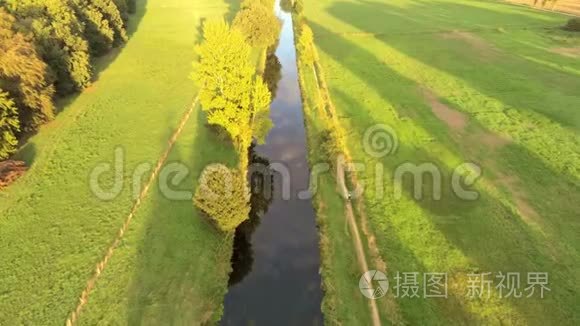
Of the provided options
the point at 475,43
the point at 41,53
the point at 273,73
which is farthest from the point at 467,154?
the point at 41,53

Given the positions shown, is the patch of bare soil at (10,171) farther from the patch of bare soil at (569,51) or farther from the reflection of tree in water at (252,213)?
the patch of bare soil at (569,51)

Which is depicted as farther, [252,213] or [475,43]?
[475,43]

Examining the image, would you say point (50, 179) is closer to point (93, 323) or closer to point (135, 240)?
point (135, 240)

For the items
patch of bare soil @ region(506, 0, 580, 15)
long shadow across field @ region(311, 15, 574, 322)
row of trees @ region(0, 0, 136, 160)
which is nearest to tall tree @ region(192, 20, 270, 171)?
long shadow across field @ region(311, 15, 574, 322)

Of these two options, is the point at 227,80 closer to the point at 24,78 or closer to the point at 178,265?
the point at 178,265

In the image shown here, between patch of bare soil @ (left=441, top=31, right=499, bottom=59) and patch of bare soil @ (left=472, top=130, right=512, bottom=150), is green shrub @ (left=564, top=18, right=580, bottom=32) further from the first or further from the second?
patch of bare soil @ (left=472, top=130, right=512, bottom=150)
